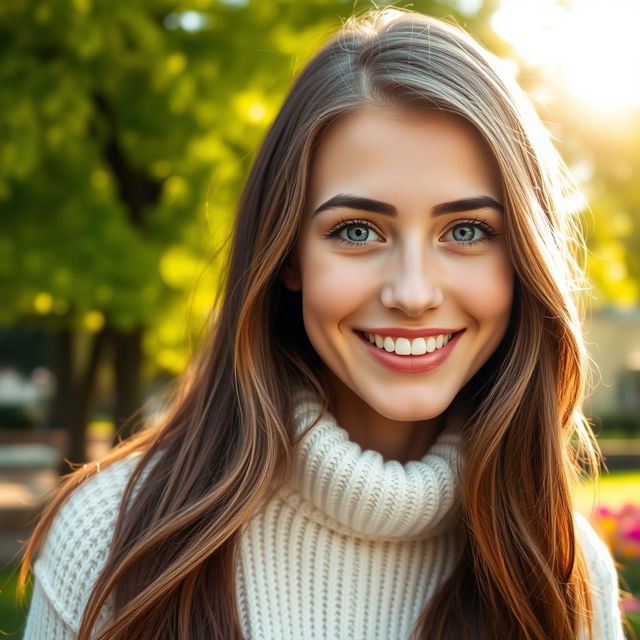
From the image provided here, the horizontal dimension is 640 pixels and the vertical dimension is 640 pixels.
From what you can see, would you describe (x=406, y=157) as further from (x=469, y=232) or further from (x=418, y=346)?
(x=418, y=346)

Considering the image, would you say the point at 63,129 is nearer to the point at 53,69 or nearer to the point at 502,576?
the point at 53,69

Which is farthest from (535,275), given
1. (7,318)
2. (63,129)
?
(7,318)

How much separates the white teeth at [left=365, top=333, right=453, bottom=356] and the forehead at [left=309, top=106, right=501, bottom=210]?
301 mm

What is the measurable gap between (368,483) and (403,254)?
20.9 inches

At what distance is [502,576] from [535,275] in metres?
0.70

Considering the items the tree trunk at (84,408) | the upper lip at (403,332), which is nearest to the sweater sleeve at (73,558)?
the upper lip at (403,332)

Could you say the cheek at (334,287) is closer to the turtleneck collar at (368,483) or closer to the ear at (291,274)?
the ear at (291,274)

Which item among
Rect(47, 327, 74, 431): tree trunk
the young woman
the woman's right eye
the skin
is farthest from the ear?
Rect(47, 327, 74, 431): tree trunk

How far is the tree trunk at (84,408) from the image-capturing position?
Answer: 11.9m

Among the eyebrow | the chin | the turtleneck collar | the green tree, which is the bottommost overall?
the turtleneck collar

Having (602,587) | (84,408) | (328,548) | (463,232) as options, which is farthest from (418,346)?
(84,408)

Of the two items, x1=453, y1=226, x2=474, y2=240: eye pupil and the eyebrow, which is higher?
the eyebrow

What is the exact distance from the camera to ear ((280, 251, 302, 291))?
217 cm

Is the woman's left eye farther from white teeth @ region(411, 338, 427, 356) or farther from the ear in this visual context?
the ear
